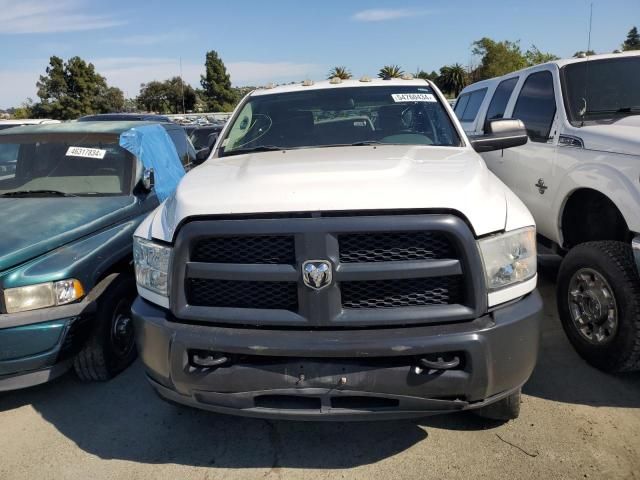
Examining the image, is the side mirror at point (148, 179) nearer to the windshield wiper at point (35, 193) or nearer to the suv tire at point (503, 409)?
the windshield wiper at point (35, 193)

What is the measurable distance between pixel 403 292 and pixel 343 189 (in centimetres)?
54

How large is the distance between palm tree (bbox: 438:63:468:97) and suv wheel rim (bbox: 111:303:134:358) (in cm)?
6585

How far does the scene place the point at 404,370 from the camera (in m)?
2.19

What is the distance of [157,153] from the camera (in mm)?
4965

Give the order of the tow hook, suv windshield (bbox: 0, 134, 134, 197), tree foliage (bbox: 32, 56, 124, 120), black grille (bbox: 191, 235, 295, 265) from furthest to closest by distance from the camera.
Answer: tree foliage (bbox: 32, 56, 124, 120), suv windshield (bbox: 0, 134, 134, 197), black grille (bbox: 191, 235, 295, 265), the tow hook

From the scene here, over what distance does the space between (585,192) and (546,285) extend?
4.24ft

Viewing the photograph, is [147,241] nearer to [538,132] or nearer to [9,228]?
[9,228]

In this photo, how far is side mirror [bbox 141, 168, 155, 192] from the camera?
14.4 ft

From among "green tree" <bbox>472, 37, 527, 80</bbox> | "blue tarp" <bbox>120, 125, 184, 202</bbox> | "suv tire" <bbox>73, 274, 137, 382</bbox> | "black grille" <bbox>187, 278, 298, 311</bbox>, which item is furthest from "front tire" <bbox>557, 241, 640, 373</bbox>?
"green tree" <bbox>472, 37, 527, 80</bbox>

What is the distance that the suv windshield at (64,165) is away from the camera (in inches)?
171

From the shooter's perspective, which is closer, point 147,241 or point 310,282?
point 310,282

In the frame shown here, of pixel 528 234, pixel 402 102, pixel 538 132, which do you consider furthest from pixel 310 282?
pixel 538 132

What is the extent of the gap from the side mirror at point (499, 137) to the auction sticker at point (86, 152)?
3113 mm

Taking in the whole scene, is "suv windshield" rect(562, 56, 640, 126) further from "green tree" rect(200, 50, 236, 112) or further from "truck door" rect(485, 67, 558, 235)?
"green tree" rect(200, 50, 236, 112)
